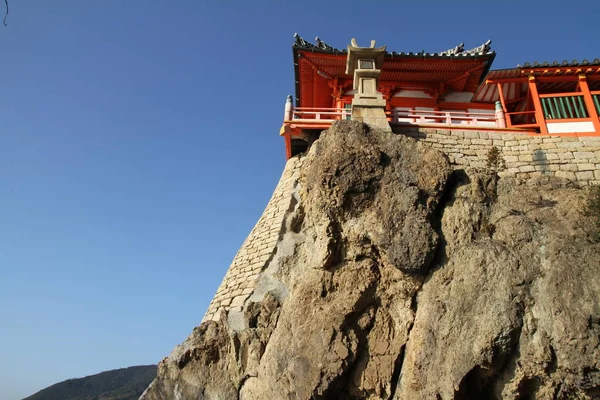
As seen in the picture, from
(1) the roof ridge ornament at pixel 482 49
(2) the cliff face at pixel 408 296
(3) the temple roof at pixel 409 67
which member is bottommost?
(2) the cliff face at pixel 408 296

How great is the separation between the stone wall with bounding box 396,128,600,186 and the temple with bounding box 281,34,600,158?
0.35 metres

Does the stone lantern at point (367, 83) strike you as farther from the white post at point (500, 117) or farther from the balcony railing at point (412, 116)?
the white post at point (500, 117)

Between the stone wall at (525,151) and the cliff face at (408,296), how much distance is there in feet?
4.49

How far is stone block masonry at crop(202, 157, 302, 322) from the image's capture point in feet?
40.5

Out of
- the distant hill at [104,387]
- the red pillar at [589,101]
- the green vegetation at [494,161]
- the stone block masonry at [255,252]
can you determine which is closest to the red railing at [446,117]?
the green vegetation at [494,161]

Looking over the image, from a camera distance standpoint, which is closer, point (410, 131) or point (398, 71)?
point (410, 131)

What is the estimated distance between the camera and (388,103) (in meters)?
16.9

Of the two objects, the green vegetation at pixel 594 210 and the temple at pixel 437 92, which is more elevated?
the temple at pixel 437 92

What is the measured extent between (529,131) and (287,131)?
768 centimetres

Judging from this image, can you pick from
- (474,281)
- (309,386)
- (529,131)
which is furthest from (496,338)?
(529,131)

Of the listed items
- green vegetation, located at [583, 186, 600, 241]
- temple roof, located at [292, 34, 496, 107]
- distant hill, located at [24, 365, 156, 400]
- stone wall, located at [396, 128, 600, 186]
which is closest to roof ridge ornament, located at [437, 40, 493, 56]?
temple roof, located at [292, 34, 496, 107]

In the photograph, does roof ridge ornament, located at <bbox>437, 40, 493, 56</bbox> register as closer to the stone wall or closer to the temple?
the temple

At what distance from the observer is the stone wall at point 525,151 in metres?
12.6

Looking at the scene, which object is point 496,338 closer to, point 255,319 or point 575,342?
point 575,342
